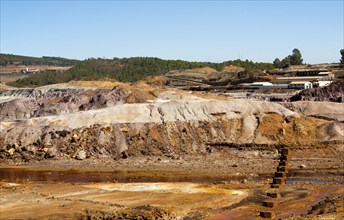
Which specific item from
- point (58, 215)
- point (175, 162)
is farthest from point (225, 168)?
point (58, 215)

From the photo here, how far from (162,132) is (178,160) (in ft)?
15.4

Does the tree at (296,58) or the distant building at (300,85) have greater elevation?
the tree at (296,58)

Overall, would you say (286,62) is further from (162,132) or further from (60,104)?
(162,132)

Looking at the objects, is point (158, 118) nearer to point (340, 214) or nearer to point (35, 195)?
point (35, 195)

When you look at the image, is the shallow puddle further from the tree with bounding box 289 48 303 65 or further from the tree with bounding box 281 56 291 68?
the tree with bounding box 289 48 303 65

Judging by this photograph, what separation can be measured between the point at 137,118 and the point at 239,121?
11396 mm

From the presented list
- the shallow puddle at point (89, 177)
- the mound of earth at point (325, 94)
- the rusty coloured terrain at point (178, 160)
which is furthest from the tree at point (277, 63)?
the shallow puddle at point (89, 177)

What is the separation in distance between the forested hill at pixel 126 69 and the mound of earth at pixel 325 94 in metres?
65.0

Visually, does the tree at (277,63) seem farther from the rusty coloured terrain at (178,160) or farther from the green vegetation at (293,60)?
the rusty coloured terrain at (178,160)

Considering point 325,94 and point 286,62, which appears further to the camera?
point 286,62

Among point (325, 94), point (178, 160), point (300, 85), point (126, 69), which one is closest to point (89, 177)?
point (178, 160)

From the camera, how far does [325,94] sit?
84250 millimetres

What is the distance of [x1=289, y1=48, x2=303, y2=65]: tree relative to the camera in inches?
6240

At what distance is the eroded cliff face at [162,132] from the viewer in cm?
5894
